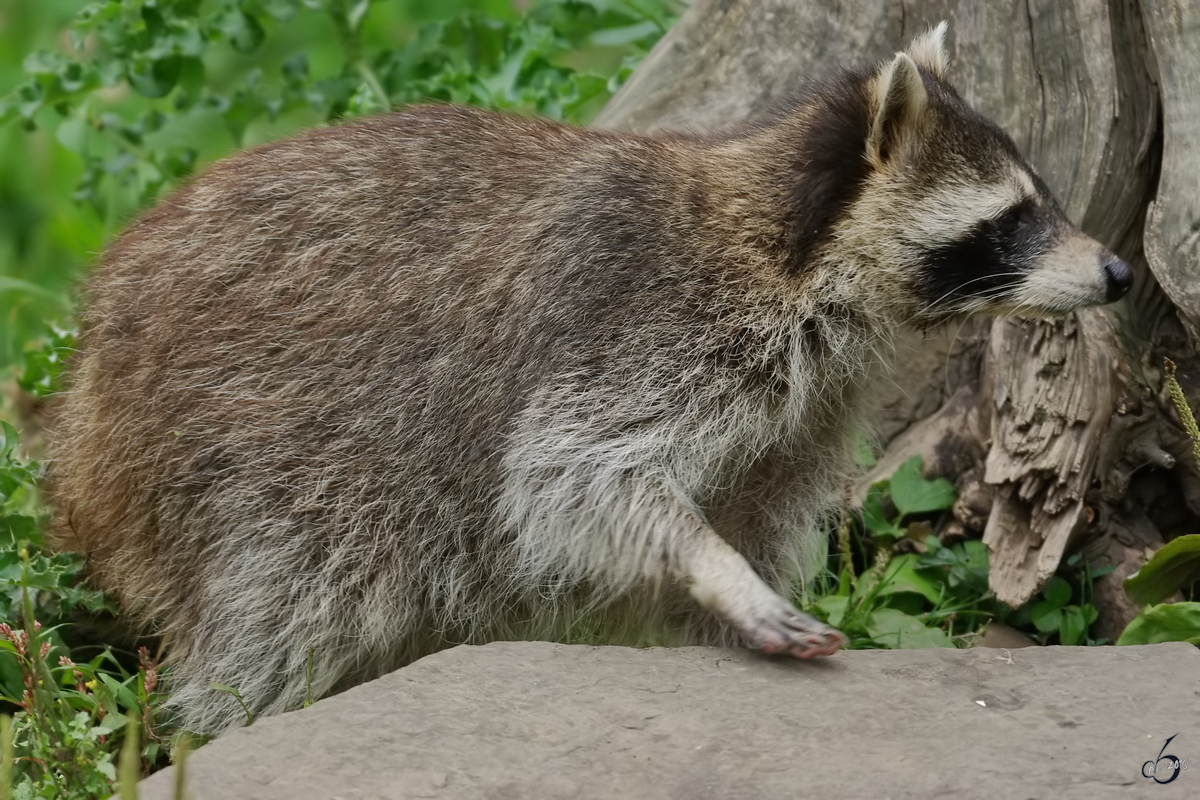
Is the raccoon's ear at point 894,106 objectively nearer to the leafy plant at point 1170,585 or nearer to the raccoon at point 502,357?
the raccoon at point 502,357

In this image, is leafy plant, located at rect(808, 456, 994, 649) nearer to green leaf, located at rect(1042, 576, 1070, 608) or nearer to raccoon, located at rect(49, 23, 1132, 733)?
green leaf, located at rect(1042, 576, 1070, 608)

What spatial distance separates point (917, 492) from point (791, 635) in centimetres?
165

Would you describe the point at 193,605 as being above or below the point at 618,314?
→ below

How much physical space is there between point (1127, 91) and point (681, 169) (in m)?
1.50

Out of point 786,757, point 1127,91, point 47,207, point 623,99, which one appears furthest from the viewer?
point 47,207

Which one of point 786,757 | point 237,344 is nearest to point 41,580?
point 237,344

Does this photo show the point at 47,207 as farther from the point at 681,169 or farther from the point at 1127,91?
the point at 1127,91

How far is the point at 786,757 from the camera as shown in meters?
3.01

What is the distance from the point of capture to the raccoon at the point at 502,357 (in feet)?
12.8

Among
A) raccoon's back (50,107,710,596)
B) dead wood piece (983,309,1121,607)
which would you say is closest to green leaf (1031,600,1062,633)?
dead wood piece (983,309,1121,607)

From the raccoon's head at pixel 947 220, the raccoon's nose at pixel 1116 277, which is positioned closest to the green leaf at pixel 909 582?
the raccoon's head at pixel 947 220

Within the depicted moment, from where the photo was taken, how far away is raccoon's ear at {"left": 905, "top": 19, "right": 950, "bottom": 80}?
4266 mm

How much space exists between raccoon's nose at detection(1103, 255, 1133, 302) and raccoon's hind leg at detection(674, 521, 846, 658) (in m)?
1.25

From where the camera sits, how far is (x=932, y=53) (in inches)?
169
